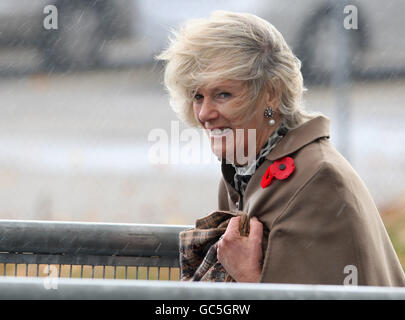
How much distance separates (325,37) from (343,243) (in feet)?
18.4

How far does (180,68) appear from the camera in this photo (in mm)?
2291

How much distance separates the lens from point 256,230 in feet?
6.64

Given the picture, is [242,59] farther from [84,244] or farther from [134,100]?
[134,100]

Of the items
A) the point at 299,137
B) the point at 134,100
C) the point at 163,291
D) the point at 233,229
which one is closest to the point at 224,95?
the point at 299,137

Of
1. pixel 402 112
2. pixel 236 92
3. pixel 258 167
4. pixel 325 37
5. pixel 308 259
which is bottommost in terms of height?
pixel 308 259

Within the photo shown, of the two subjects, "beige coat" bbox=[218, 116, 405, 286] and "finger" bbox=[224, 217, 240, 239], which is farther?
"finger" bbox=[224, 217, 240, 239]

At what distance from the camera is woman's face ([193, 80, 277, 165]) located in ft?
7.21

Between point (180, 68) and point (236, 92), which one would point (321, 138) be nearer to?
point (236, 92)

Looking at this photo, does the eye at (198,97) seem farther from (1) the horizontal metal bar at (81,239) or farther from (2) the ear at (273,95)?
(1) the horizontal metal bar at (81,239)

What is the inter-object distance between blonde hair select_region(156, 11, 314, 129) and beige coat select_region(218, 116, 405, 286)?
0.98 ft

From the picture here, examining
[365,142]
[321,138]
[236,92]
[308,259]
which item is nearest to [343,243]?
[308,259]

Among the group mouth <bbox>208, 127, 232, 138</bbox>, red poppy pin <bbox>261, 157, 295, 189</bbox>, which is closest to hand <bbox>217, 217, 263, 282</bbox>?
red poppy pin <bbox>261, 157, 295, 189</bbox>

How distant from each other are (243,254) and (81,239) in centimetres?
90

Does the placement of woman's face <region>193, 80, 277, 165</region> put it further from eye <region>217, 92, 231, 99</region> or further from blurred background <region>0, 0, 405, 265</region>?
blurred background <region>0, 0, 405, 265</region>
